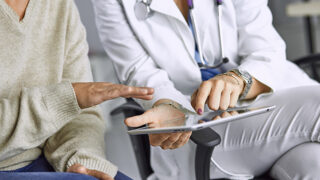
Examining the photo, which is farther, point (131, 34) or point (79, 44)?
point (131, 34)

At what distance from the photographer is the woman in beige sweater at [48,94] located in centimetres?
85

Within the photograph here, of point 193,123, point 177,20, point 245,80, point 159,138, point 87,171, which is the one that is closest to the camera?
point 193,123

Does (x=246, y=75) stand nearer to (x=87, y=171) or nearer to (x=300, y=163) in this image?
(x=300, y=163)

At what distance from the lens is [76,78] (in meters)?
1.07

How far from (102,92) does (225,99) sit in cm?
33

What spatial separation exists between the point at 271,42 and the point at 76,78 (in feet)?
1.92

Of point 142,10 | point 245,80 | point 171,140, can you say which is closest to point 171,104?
point 171,140

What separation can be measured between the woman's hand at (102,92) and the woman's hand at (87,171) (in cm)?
12

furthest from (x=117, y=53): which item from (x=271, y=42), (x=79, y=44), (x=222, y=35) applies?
(x=271, y=42)

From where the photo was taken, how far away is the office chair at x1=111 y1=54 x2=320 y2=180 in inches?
36.3

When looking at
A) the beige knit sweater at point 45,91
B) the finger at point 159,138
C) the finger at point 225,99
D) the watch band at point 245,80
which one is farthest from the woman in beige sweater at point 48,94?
the watch band at point 245,80

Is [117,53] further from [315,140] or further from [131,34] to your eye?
[315,140]

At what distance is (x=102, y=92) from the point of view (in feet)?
→ 2.78

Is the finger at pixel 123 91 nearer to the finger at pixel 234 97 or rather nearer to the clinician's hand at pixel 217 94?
the clinician's hand at pixel 217 94
